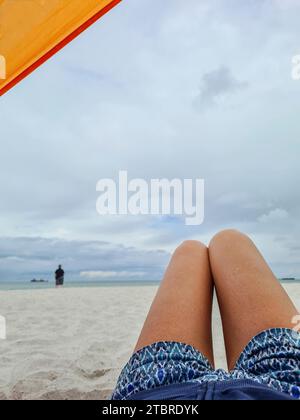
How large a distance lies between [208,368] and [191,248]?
0.49m

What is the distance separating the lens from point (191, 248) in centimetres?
112

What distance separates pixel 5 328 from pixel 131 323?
998mm

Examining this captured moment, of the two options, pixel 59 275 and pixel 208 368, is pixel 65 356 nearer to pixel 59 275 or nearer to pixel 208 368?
pixel 208 368

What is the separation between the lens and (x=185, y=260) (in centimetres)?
102

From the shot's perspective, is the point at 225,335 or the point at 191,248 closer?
the point at 225,335

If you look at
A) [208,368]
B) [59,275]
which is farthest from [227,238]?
[59,275]

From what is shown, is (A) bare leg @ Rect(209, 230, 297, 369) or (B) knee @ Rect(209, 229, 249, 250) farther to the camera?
(B) knee @ Rect(209, 229, 249, 250)

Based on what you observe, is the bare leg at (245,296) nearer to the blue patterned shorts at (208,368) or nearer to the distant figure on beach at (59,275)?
the blue patterned shorts at (208,368)

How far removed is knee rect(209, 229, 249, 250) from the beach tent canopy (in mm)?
1201

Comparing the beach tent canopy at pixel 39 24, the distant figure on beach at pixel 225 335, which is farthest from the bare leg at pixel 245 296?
the beach tent canopy at pixel 39 24

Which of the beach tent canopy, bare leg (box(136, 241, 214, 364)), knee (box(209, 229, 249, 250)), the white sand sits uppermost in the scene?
the beach tent canopy

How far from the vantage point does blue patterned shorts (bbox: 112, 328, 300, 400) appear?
1.92ft

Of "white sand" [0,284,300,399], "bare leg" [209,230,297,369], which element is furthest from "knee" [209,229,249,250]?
"white sand" [0,284,300,399]

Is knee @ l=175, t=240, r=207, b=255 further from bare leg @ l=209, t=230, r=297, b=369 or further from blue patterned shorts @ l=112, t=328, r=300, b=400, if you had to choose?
blue patterned shorts @ l=112, t=328, r=300, b=400
